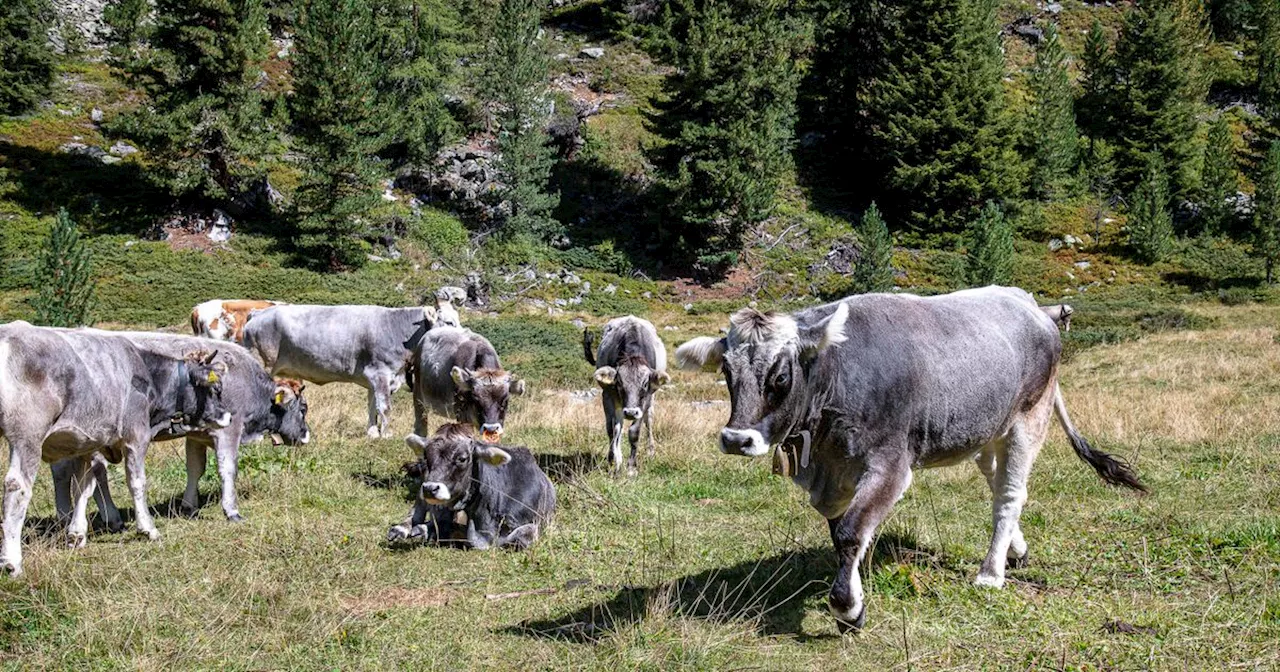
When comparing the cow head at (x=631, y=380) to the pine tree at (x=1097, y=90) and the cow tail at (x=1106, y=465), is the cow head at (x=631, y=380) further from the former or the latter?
the pine tree at (x=1097, y=90)

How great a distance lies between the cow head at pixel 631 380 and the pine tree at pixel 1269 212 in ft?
153

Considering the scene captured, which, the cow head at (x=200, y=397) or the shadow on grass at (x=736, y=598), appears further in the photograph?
the cow head at (x=200, y=397)

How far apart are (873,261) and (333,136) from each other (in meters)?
25.0

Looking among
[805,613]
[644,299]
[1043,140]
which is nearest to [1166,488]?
[805,613]

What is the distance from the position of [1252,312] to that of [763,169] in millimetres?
22633

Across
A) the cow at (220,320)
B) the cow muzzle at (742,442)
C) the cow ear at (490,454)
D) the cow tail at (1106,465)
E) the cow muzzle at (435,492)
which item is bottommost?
the cow at (220,320)

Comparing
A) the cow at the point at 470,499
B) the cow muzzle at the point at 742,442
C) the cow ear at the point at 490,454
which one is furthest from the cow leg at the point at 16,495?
the cow muzzle at the point at 742,442

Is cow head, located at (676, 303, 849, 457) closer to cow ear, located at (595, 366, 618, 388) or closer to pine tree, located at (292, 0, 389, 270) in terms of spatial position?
cow ear, located at (595, 366, 618, 388)

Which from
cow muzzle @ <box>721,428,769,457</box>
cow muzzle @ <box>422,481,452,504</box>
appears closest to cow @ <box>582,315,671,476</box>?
cow muzzle @ <box>422,481,452,504</box>

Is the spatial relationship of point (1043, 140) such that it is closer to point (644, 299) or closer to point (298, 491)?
point (644, 299)

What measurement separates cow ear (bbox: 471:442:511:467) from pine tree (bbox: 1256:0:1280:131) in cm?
6659

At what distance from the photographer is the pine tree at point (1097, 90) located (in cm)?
5925

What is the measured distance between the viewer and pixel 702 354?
560cm

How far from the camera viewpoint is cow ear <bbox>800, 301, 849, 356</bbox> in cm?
527
